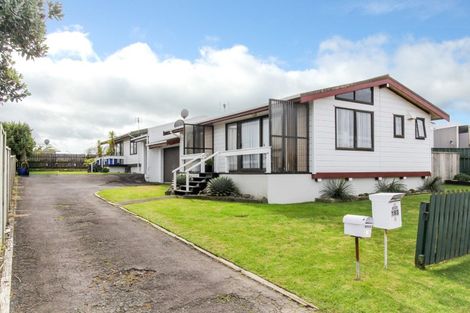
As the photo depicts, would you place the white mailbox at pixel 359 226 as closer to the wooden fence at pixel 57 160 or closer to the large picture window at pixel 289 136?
the large picture window at pixel 289 136

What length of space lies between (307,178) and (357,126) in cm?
368

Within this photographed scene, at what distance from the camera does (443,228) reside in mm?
6141

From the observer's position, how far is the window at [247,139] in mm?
16000

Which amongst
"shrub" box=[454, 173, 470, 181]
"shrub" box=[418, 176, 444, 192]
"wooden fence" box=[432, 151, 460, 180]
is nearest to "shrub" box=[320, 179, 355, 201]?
"shrub" box=[418, 176, 444, 192]

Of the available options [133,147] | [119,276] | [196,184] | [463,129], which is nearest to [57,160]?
[133,147]

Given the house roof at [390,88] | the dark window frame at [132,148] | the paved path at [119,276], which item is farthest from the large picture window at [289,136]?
the dark window frame at [132,148]

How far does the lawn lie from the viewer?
4.68m

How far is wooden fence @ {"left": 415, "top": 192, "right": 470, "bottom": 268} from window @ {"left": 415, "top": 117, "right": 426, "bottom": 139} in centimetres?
1247

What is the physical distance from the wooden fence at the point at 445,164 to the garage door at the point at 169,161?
52.8 feet

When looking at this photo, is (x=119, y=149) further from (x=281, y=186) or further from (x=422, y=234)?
(x=422, y=234)

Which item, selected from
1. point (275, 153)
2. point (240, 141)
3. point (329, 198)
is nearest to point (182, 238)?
point (275, 153)

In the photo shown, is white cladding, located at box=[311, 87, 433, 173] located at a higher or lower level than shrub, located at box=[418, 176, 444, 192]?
higher

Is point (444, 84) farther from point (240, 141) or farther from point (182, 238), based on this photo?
point (182, 238)

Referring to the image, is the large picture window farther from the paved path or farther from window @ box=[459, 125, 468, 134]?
window @ box=[459, 125, 468, 134]
